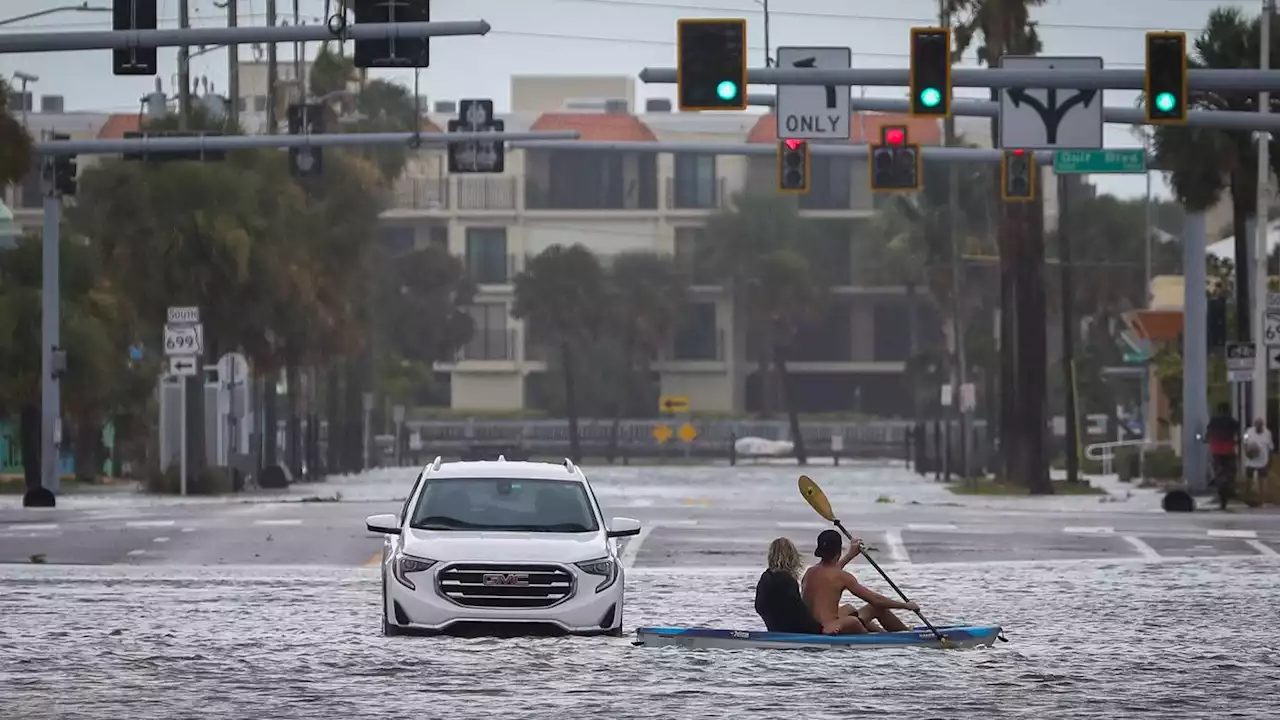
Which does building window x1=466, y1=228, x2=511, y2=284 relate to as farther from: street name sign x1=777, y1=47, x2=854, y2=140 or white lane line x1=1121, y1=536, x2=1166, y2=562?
white lane line x1=1121, y1=536, x2=1166, y2=562

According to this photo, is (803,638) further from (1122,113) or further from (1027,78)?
(1122,113)

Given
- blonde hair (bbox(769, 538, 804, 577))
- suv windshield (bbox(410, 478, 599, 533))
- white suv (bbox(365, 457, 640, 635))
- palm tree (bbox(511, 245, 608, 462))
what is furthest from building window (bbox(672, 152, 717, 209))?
blonde hair (bbox(769, 538, 804, 577))

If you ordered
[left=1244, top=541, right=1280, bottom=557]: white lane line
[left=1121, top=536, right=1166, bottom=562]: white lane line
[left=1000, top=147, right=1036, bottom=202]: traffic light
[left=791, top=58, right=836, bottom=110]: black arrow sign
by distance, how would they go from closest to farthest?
[left=1121, top=536, right=1166, bottom=562]: white lane line, [left=1244, top=541, right=1280, bottom=557]: white lane line, [left=791, top=58, right=836, bottom=110]: black arrow sign, [left=1000, top=147, right=1036, bottom=202]: traffic light

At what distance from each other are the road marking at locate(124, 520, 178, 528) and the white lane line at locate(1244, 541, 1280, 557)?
51.3ft

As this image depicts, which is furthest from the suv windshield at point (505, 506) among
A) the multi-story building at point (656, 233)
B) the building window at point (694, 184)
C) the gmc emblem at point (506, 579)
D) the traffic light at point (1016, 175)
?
the building window at point (694, 184)

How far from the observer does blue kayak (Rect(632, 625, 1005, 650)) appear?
19172mm

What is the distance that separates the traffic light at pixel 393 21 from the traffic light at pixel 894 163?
13.6m

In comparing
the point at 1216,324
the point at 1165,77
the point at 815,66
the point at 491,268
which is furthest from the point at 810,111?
the point at 491,268

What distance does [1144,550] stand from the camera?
33.7m

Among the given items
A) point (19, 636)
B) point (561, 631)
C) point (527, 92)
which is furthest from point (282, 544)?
point (527, 92)

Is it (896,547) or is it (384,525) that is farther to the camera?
(896,547)

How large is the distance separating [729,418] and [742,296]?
532 cm

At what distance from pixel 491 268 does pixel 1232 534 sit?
259 ft

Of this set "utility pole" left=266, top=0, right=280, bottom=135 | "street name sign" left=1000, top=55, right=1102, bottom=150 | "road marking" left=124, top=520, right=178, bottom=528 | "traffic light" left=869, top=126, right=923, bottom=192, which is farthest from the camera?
"utility pole" left=266, top=0, right=280, bottom=135
